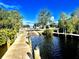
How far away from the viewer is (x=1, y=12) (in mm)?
50125

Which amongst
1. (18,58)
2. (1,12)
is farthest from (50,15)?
(18,58)

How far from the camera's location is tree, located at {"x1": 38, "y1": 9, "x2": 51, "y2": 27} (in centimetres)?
12181

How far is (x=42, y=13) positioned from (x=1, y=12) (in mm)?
73644

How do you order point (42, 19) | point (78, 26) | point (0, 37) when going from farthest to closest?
point (42, 19) < point (78, 26) < point (0, 37)

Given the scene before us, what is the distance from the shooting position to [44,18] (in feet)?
401

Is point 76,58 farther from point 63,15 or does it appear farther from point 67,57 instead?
point 63,15

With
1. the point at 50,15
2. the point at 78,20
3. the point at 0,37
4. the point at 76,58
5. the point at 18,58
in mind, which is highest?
the point at 50,15

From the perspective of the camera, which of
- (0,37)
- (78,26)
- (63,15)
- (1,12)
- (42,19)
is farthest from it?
(42,19)

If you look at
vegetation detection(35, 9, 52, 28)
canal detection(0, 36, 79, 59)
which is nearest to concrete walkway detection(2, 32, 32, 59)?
canal detection(0, 36, 79, 59)

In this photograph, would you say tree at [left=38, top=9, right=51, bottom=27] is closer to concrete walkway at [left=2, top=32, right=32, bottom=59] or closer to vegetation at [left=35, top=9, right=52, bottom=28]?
vegetation at [left=35, top=9, right=52, bottom=28]

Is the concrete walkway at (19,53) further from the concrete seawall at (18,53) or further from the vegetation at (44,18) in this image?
the vegetation at (44,18)

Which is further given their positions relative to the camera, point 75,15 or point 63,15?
point 63,15

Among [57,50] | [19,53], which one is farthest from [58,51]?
[19,53]

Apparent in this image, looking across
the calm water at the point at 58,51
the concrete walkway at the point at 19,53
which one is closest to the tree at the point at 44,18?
the calm water at the point at 58,51
